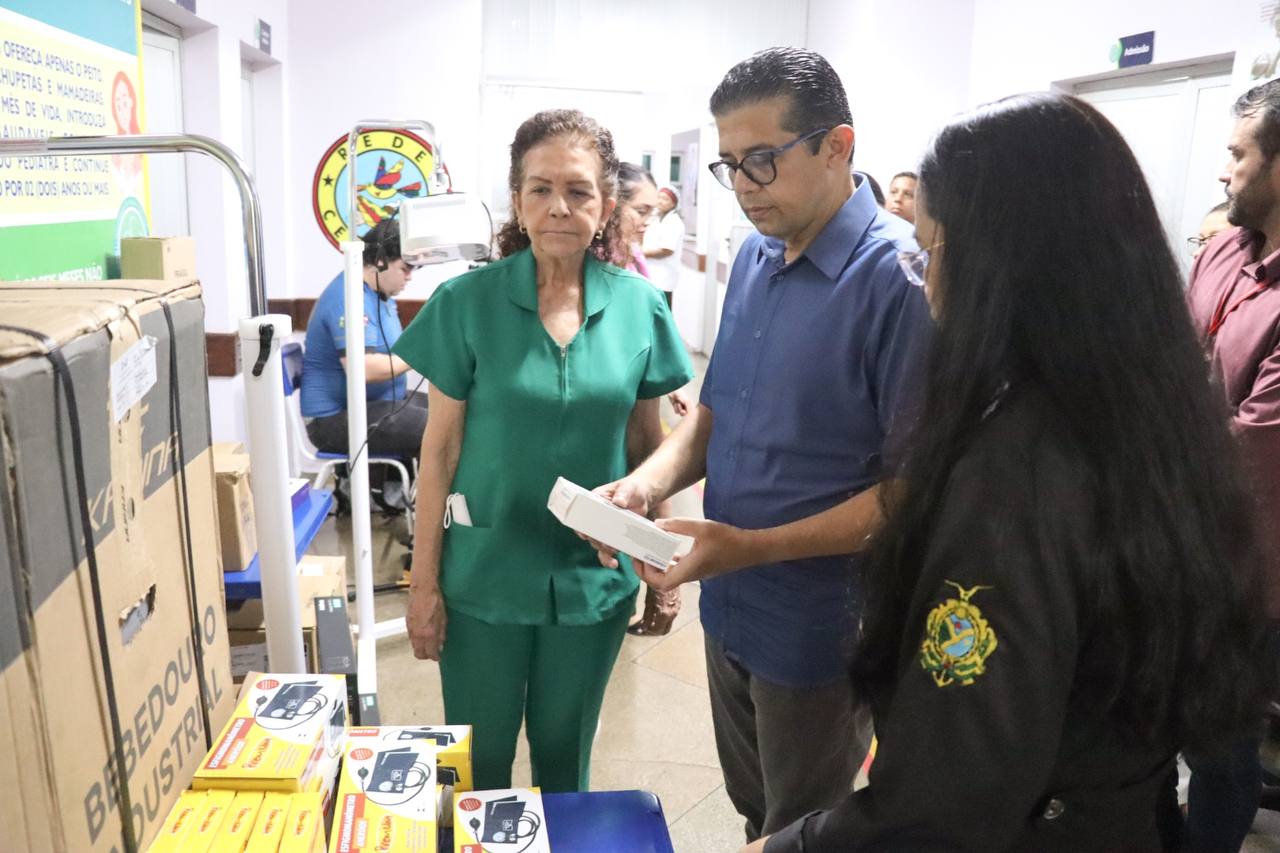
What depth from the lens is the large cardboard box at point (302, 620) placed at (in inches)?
65.3

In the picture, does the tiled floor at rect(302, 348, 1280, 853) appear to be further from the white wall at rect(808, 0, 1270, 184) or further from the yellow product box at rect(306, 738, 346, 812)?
the white wall at rect(808, 0, 1270, 184)

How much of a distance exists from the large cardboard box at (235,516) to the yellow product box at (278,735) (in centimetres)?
71

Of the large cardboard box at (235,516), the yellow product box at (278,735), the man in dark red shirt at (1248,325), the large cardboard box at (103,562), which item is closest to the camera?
the large cardboard box at (103,562)

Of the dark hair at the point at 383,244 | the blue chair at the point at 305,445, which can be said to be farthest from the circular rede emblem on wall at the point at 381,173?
the blue chair at the point at 305,445

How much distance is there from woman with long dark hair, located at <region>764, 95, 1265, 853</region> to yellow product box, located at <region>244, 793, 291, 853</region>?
1.65ft

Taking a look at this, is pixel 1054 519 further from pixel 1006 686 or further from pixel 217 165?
pixel 217 165

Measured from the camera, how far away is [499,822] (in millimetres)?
1060

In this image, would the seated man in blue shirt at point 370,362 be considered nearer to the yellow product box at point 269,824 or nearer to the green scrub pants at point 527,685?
the green scrub pants at point 527,685

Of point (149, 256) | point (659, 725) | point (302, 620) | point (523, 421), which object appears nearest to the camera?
point (523, 421)

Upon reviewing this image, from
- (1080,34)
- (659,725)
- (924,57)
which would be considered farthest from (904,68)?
(659,725)

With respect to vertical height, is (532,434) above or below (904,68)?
below

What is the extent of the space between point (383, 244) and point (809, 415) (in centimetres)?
255

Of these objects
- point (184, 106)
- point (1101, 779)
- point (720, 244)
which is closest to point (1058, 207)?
point (1101, 779)

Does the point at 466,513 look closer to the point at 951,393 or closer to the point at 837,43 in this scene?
the point at 951,393
